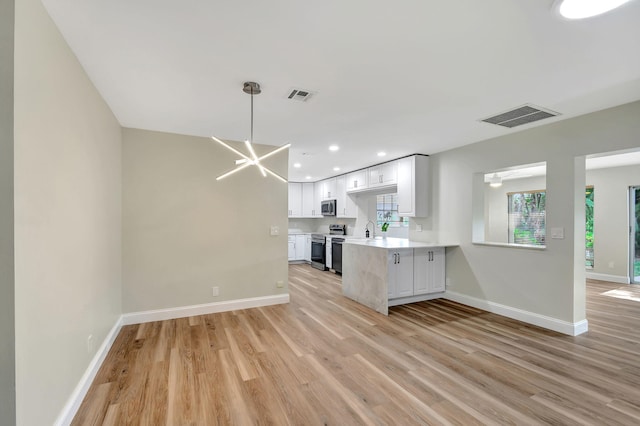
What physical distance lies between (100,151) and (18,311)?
1831mm

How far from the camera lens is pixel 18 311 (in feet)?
4.23

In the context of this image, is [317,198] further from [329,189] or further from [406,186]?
[406,186]

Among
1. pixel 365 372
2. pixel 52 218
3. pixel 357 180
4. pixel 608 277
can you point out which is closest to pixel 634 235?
pixel 608 277

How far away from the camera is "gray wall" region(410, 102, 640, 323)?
305cm

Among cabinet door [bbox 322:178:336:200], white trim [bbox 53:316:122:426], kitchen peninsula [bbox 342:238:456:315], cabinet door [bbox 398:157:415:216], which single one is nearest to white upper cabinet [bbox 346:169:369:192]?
cabinet door [bbox 322:178:336:200]

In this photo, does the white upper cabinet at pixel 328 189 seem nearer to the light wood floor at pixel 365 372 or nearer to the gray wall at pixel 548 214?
the gray wall at pixel 548 214

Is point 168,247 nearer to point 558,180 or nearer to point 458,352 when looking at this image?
point 458,352

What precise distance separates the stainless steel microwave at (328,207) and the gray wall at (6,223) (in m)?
6.36

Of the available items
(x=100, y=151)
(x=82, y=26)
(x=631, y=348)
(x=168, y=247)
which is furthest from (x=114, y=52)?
(x=631, y=348)

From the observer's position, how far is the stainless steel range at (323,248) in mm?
7066

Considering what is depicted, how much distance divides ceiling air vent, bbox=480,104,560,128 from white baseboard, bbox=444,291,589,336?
236 centimetres

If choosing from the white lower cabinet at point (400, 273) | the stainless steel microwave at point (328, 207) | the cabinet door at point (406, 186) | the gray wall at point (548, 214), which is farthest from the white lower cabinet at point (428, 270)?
the stainless steel microwave at point (328, 207)

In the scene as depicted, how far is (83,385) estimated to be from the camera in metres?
2.09

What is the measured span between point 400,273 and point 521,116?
8.13 feet
